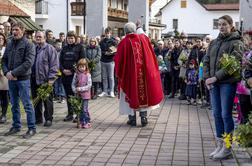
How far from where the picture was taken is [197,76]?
14.0 meters

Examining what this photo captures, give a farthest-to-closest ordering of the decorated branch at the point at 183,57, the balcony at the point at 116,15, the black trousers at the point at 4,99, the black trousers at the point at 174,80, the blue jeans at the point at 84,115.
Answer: the balcony at the point at 116,15, the black trousers at the point at 174,80, the decorated branch at the point at 183,57, the black trousers at the point at 4,99, the blue jeans at the point at 84,115

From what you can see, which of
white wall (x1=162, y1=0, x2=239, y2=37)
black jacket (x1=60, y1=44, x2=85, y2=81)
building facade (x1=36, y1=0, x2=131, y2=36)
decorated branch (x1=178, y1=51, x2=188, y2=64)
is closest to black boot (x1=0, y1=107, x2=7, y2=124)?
black jacket (x1=60, y1=44, x2=85, y2=81)

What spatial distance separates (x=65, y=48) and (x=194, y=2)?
72.2 m

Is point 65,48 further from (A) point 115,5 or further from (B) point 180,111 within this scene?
Answer: (A) point 115,5

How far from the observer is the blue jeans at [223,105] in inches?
282

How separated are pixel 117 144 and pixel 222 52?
2406mm

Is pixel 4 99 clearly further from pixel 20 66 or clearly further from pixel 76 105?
pixel 20 66

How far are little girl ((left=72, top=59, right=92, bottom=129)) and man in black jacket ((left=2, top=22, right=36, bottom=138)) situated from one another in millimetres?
1228

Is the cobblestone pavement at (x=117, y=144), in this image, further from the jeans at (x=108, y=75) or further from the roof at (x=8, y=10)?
the roof at (x=8, y=10)

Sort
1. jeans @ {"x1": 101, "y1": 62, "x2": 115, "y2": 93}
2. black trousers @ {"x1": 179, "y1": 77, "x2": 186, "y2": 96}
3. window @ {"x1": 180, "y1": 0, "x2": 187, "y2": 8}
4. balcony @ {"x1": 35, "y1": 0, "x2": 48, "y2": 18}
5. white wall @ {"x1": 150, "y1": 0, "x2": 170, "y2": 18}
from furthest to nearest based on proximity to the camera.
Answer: white wall @ {"x1": 150, "y1": 0, "x2": 170, "y2": 18} → window @ {"x1": 180, "y1": 0, "x2": 187, "y2": 8} → balcony @ {"x1": 35, "y1": 0, "x2": 48, "y2": 18} → jeans @ {"x1": 101, "y1": 62, "x2": 115, "y2": 93} → black trousers @ {"x1": 179, "y1": 77, "x2": 186, "y2": 96}

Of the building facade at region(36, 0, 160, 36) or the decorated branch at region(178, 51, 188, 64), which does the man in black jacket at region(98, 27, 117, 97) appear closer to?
the decorated branch at region(178, 51, 188, 64)

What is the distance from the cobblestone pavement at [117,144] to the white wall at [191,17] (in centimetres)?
7048

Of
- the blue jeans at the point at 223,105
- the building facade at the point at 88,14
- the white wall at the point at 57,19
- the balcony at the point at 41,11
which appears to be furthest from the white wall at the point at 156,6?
the blue jeans at the point at 223,105

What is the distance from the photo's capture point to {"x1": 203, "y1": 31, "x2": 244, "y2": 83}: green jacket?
710cm
